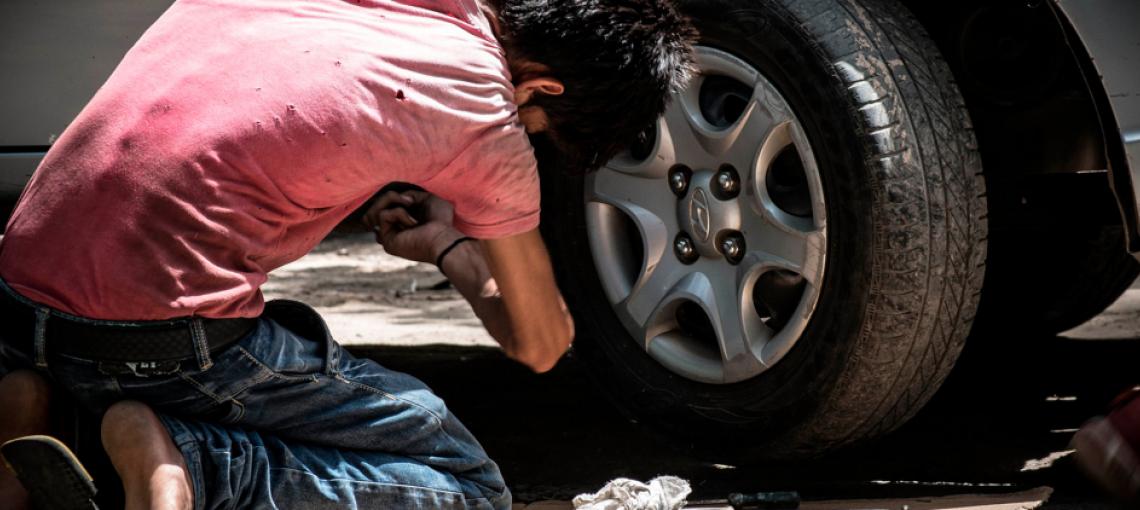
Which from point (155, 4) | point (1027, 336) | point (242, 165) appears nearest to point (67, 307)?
point (242, 165)

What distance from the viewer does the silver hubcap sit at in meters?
2.91

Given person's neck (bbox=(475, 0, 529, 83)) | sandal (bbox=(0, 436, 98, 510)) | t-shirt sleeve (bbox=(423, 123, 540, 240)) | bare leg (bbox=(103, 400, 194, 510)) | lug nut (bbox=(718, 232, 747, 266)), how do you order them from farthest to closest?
lug nut (bbox=(718, 232, 747, 266))
person's neck (bbox=(475, 0, 529, 83))
t-shirt sleeve (bbox=(423, 123, 540, 240))
bare leg (bbox=(103, 400, 194, 510))
sandal (bbox=(0, 436, 98, 510))

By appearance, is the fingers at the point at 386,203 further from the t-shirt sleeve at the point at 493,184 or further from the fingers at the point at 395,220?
the t-shirt sleeve at the point at 493,184

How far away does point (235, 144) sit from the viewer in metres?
1.97

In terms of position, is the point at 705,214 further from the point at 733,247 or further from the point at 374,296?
the point at 374,296

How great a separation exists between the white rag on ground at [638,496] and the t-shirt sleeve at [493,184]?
614 millimetres

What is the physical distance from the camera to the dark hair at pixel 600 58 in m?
2.17

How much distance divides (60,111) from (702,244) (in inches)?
62.4

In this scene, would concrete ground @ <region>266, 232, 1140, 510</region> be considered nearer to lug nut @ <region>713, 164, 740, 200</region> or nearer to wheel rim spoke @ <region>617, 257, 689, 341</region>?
wheel rim spoke @ <region>617, 257, 689, 341</region>

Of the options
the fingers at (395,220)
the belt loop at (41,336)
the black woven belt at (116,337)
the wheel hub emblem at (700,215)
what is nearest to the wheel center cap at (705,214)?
the wheel hub emblem at (700,215)

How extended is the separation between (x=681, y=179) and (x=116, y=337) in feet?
4.75

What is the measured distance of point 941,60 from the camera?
281cm

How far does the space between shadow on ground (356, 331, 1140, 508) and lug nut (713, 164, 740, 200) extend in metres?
0.60

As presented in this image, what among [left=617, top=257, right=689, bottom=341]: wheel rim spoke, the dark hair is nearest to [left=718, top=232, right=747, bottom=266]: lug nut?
[left=617, top=257, right=689, bottom=341]: wheel rim spoke
